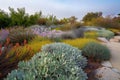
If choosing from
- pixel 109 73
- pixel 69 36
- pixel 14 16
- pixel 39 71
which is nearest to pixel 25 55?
pixel 39 71

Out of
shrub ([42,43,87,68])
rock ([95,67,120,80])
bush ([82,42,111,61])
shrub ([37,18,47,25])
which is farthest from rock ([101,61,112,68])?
shrub ([37,18,47,25])

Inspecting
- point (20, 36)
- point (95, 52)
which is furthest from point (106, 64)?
point (20, 36)

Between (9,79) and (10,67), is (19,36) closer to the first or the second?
(10,67)

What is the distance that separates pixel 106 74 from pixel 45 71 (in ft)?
9.31

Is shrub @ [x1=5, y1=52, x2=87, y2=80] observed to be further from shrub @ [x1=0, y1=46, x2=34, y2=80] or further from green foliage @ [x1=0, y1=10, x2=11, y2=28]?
green foliage @ [x1=0, y1=10, x2=11, y2=28]

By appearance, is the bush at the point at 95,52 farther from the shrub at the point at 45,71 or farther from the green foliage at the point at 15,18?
the green foliage at the point at 15,18

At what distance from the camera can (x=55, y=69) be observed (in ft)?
18.9

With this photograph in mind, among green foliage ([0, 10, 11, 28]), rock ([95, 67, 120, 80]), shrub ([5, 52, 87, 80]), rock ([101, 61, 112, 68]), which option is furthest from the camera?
green foliage ([0, 10, 11, 28])

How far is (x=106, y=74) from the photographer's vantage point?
26.5ft

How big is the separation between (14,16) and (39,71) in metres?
13.5

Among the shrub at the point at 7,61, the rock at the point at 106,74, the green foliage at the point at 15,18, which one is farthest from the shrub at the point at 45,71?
the green foliage at the point at 15,18

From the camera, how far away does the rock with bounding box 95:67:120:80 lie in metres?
7.92

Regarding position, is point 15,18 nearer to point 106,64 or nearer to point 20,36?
point 20,36

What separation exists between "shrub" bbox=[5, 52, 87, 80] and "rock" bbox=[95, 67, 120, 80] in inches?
73.4
